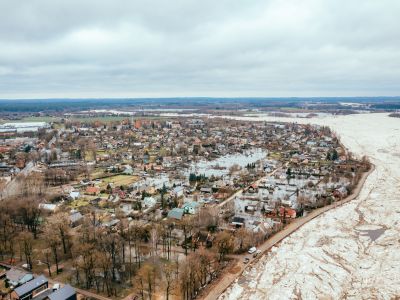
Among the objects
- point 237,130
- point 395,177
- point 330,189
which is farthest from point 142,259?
point 237,130

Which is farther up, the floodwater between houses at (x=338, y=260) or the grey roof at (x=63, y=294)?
the grey roof at (x=63, y=294)

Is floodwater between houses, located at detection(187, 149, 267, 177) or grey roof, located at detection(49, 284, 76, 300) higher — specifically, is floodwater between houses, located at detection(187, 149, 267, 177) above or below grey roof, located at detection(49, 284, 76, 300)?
below

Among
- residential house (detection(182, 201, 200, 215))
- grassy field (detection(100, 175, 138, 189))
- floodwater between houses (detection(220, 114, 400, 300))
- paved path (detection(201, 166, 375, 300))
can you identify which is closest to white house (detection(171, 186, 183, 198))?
residential house (detection(182, 201, 200, 215))

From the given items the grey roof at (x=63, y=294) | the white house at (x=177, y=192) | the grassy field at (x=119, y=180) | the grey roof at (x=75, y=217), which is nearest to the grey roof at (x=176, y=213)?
the white house at (x=177, y=192)

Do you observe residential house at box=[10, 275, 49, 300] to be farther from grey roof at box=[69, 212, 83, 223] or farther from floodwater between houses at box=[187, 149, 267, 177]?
floodwater between houses at box=[187, 149, 267, 177]

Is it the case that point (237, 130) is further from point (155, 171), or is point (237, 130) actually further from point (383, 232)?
point (383, 232)

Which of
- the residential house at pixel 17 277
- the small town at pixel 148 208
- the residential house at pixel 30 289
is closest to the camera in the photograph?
the residential house at pixel 30 289

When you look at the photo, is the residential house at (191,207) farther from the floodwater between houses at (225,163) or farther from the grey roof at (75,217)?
the floodwater between houses at (225,163)
